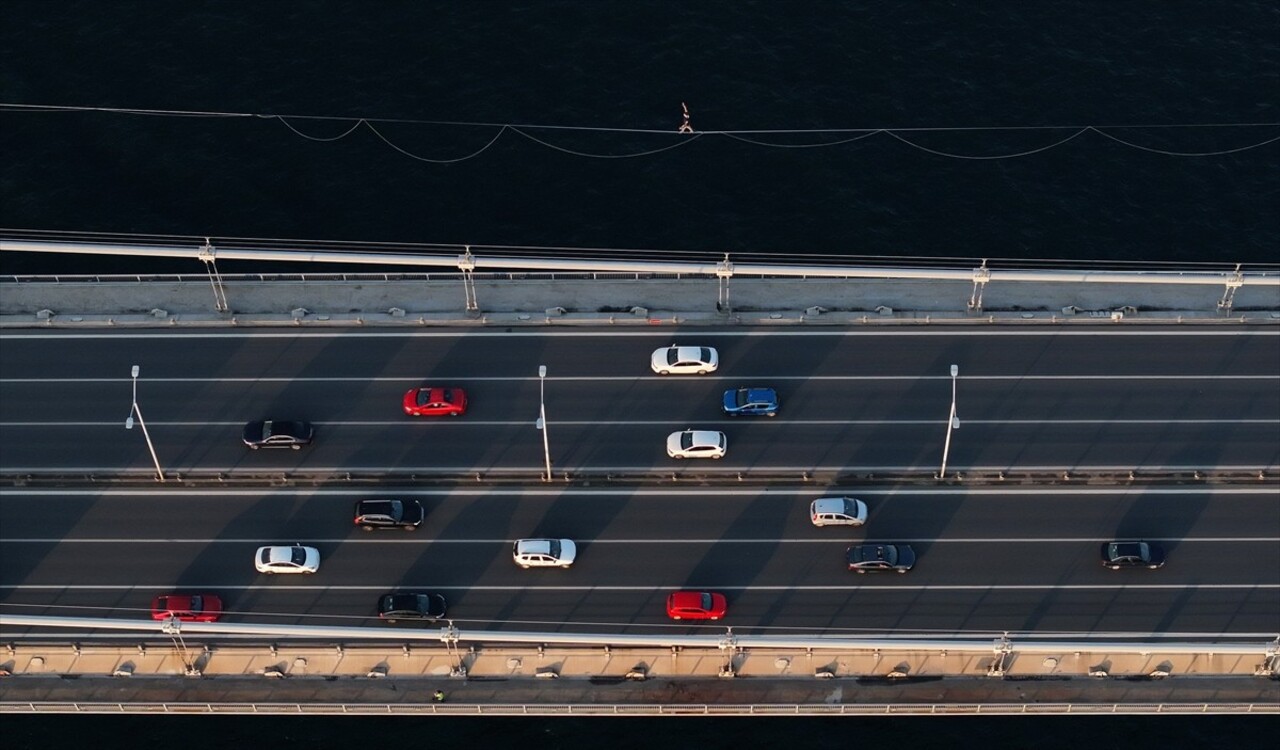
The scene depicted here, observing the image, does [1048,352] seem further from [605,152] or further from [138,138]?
[138,138]

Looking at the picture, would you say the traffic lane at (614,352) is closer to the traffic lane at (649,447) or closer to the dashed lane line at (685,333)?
the dashed lane line at (685,333)

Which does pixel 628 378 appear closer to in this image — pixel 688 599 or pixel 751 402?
pixel 751 402

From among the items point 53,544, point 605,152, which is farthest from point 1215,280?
point 53,544

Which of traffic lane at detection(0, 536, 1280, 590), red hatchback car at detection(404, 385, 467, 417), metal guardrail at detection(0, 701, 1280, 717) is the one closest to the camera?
metal guardrail at detection(0, 701, 1280, 717)

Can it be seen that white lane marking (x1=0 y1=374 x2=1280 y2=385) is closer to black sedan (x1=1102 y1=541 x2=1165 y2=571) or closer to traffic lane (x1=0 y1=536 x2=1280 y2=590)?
traffic lane (x1=0 y1=536 x2=1280 y2=590)

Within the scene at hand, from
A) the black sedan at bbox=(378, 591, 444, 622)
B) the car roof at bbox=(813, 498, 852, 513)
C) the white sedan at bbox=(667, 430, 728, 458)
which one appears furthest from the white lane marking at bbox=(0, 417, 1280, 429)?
the black sedan at bbox=(378, 591, 444, 622)

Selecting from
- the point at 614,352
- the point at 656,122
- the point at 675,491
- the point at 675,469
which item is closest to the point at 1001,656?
the point at 675,491
